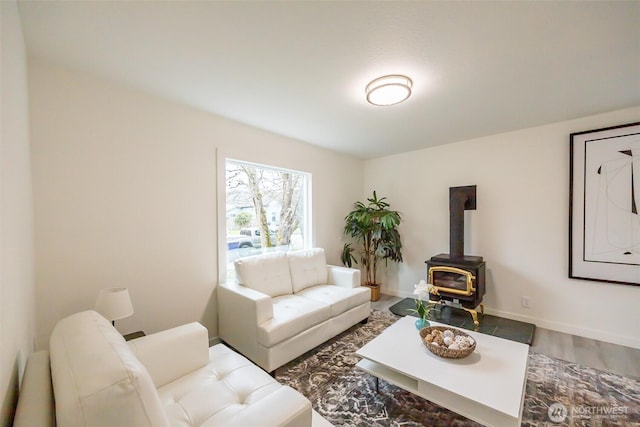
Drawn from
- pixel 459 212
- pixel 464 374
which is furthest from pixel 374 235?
pixel 464 374

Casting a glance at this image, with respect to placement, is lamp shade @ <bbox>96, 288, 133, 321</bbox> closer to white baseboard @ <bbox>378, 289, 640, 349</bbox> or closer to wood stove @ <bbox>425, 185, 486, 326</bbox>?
wood stove @ <bbox>425, 185, 486, 326</bbox>

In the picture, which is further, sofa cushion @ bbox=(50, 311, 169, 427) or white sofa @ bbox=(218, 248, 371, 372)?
white sofa @ bbox=(218, 248, 371, 372)

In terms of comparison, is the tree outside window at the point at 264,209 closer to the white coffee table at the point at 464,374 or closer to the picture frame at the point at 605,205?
the white coffee table at the point at 464,374

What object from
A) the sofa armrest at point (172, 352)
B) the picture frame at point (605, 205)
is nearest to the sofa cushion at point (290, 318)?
the sofa armrest at point (172, 352)

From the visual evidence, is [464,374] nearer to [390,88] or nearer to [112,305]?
[390,88]

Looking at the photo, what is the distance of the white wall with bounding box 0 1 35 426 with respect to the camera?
86 centimetres

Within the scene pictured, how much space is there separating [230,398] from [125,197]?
5.76ft

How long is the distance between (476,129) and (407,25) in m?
2.24

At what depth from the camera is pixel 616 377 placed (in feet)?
6.70

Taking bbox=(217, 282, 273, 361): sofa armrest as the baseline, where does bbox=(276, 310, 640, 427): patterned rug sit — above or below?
below

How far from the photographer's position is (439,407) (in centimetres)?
177

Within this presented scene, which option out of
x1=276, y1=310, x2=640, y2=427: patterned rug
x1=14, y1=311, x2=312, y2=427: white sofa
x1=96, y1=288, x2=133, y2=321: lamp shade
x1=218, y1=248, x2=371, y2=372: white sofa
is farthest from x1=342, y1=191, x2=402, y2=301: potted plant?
x1=96, y1=288, x2=133, y2=321: lamp shade

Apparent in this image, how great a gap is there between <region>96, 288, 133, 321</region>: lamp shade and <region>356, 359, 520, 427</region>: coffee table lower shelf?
5.70 ft

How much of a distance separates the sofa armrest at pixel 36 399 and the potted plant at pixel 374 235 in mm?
3462
